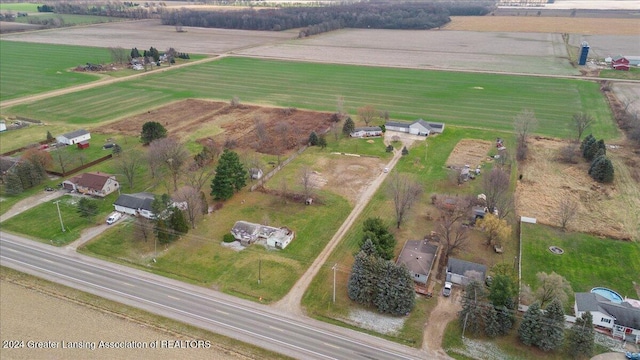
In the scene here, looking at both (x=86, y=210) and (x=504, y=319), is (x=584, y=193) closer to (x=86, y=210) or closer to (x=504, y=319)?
(x=504, y=319)

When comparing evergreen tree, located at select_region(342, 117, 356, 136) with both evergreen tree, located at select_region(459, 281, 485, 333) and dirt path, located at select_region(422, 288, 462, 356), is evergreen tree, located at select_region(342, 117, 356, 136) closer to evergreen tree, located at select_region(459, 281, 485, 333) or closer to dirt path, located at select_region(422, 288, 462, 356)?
dirt path, located at select_region(422, 288, 462, 356)

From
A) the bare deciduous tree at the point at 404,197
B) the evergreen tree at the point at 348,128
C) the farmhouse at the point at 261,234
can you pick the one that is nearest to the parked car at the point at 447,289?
the bare deciduous tree at the point at 404,197

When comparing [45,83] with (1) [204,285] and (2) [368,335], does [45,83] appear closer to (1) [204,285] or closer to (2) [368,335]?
(1) [204,285]

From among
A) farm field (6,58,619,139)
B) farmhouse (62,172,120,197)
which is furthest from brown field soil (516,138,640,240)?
farmhouse (62,172,120,197)

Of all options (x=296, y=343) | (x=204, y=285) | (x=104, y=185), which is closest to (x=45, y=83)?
(x=104, y=185)

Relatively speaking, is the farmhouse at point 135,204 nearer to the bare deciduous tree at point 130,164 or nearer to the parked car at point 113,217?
the parked car at point 113,217
